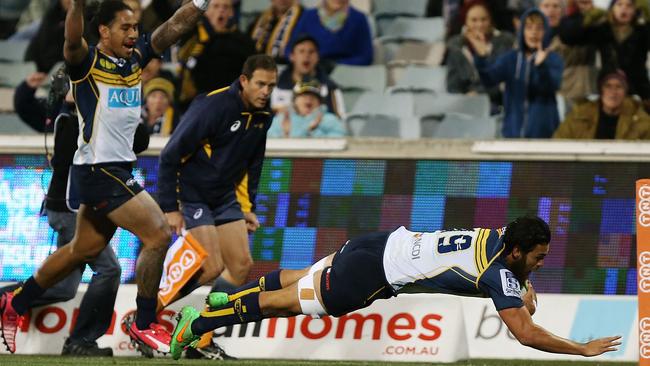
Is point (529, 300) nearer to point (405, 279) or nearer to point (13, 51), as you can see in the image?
point (405, 279)

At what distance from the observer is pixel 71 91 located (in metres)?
9.52

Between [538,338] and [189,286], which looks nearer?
[538,338]

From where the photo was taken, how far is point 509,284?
25.8 feet

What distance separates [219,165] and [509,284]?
119 inches

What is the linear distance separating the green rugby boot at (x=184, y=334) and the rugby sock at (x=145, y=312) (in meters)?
0.74

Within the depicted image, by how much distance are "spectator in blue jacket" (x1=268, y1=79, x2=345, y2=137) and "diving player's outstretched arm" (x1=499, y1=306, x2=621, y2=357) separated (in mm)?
5402

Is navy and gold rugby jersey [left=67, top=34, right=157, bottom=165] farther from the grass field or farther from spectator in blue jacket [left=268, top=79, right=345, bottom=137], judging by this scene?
spectator in blue jacket [left=268, top=79, right=345, bottom=137]

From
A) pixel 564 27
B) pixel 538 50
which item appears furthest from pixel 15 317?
pixel 564 27

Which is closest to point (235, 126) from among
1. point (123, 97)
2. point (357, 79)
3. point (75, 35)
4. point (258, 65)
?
point (258, 65)

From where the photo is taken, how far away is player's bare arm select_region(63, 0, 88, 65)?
852 cm

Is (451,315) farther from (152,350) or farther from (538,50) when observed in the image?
(538,50)

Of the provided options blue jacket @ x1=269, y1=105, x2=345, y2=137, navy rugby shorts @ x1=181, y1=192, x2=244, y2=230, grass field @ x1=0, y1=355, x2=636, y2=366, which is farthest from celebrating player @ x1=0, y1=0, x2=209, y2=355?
blue jacket @ x1=269, y1=105, x2=345, y2=137

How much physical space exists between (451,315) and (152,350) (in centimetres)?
226

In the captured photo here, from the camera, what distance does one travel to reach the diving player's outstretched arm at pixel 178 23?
31.4 feet
